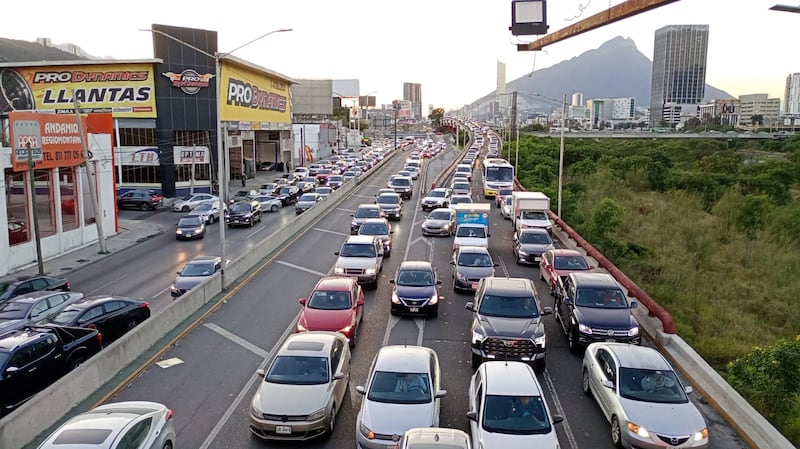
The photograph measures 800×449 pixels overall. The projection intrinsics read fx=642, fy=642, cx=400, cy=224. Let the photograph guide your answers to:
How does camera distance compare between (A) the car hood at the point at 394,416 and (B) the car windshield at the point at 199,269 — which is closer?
(A) the car hood at the point at 394,416

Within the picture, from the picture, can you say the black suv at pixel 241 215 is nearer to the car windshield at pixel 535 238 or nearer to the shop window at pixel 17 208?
the shop window at pixel 17 208

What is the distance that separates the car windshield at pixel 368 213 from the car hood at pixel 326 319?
57.8 ft

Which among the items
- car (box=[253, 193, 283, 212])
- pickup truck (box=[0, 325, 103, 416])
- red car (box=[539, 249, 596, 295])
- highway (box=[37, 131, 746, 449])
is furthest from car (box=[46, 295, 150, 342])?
car (box=[253, 193, 283, 212])

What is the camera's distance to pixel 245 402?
44.9ft

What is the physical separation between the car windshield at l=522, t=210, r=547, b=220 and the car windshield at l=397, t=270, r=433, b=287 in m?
13.4

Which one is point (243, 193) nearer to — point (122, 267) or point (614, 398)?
point (122, 267)

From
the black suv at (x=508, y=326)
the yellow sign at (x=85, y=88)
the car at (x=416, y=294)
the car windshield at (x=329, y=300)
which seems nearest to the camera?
the black suv at (x=508, y=326)

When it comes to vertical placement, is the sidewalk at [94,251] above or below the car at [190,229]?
below

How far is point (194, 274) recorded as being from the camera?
23.2m

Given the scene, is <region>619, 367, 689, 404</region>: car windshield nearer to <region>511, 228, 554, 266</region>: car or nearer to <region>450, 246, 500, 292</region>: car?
<region>450, 246, 500, 292</region>: car

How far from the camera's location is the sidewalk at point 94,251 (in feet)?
98.5

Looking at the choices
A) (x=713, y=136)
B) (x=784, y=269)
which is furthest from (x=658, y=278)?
(x=713, y=136)

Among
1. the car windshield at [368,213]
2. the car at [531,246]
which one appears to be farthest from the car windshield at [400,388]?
the car windshield at [368,213]

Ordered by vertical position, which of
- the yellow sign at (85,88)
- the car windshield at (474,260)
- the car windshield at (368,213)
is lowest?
the car windshield at (474,260)
